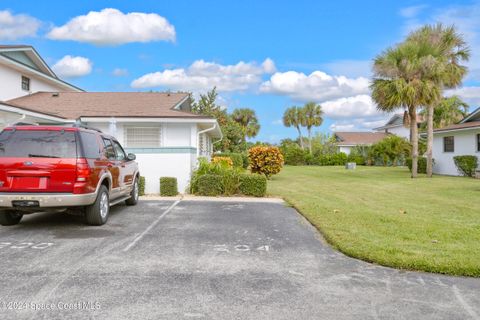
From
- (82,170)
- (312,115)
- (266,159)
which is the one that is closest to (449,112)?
(312,115)

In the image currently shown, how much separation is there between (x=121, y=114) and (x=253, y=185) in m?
6.73

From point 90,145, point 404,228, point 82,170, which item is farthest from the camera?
point 404,228

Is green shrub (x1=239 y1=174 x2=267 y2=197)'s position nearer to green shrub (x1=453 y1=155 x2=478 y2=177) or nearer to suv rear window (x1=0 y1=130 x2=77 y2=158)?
suv rear window (x1=0 y1=130 x2=77 y2=158)

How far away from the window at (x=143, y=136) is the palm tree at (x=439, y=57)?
49.5 ft

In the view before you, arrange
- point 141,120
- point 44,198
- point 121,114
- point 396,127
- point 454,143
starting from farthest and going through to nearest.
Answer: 1. point 396,127
2. point 454,143
3. point 121,114
4. point 141,120
5. point 44,198

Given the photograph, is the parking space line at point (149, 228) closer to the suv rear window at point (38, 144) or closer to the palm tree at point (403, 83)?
the suv rear window at point (38, 144)

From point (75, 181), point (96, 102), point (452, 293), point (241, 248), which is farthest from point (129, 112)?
point (452, 293)

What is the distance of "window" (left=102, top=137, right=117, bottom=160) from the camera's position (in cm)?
846

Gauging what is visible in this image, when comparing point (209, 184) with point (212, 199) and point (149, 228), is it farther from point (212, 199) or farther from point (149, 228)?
point (149, 228)

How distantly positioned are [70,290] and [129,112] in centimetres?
1325

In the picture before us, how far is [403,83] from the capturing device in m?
21.9

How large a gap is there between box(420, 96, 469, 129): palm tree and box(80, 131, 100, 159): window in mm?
45270

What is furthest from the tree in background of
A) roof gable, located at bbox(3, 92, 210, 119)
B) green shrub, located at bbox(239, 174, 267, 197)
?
green shrub, located at bbox(239, 174, 267, 197)

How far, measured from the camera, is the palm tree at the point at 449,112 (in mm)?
46219
